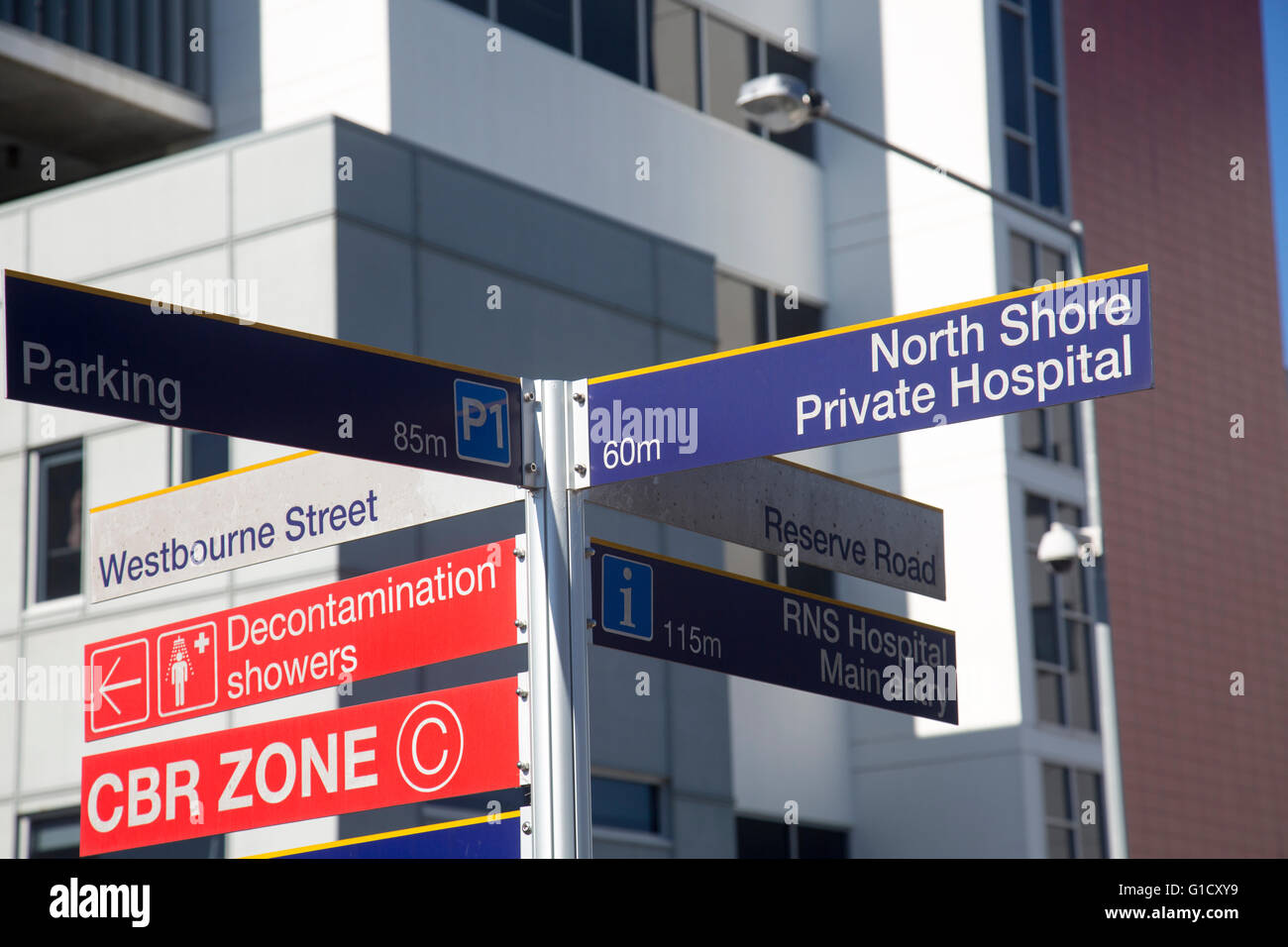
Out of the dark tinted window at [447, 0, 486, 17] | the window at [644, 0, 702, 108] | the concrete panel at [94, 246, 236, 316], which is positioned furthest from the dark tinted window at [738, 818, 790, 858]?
the dark tinted window at [447, 0, 486, 17]

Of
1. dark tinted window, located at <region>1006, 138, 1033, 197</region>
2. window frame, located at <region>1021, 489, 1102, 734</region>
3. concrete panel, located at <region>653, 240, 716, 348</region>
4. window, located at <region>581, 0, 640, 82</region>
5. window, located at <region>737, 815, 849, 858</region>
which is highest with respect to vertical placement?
window, located at <region>581, 0, 640, 82</region>

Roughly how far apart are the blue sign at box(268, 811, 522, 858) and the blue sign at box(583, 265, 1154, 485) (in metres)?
1.01

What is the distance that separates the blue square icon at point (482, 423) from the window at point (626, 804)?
11031mm

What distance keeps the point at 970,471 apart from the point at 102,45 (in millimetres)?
10330

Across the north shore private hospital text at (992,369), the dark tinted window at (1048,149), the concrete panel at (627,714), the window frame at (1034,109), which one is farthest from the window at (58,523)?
the north shore private hospital text at (992,369)

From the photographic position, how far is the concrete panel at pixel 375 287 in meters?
15.2

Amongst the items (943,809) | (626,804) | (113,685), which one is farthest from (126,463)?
(113,685)

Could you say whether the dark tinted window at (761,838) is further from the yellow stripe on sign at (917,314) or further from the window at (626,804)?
the yellow stripe on sign at (917,314)

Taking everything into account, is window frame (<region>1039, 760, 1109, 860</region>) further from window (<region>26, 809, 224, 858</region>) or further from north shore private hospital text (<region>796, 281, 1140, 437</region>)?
north shore private hospital text (<region>796, 281, 1140, 437</region>)

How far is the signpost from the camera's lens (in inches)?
217

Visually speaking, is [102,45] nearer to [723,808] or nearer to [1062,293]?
[723,808]
